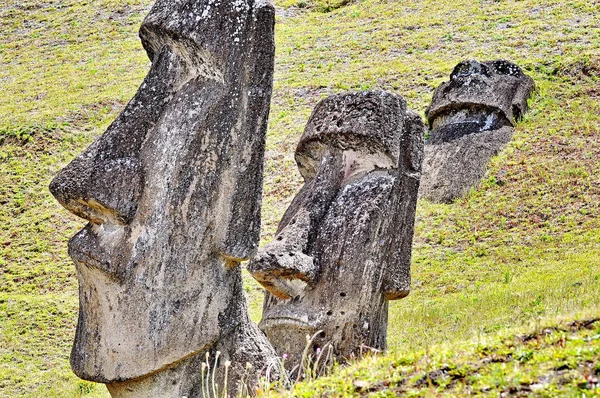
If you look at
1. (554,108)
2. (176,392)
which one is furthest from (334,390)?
(554,108)

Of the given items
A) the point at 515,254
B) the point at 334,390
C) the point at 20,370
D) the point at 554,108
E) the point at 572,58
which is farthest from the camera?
the point at 572,58

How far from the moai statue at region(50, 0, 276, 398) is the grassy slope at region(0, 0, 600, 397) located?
1228 millimetres

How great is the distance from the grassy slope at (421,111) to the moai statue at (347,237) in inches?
27.2

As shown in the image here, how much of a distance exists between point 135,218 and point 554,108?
1820cm

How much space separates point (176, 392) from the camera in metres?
6.70

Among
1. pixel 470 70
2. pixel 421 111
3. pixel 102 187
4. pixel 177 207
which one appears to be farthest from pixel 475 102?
pixel 102 187

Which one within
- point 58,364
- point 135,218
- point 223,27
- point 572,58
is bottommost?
point 58,364

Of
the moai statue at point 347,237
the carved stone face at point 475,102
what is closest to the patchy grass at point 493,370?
the moai statue at point 347,237

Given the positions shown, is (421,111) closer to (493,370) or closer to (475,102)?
(475,102)

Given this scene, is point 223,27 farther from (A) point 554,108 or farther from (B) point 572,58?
(B) point 572,58

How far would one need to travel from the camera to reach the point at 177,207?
6625 millimetres

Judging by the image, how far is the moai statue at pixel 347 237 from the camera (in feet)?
28.7

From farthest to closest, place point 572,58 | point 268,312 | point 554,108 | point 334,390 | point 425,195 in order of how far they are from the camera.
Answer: point 572,58 < point 554,108 < point 425,195 < point 268,312 < point 334,390

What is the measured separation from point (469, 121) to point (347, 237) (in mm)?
14354
